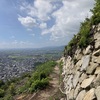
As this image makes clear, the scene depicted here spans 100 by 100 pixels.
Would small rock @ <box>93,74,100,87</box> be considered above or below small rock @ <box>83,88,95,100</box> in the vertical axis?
above

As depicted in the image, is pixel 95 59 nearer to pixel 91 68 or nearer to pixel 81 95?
pixel 91 68

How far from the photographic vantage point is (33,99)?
1492 centimetres

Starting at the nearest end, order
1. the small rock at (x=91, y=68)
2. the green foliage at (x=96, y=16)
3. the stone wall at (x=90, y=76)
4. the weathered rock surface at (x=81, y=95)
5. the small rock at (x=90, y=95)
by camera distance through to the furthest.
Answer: the small rock at (x=90, y=95), the stone wall at (x=90, y=76), the weathered rock surface at (x=81, y=95), the small rock at (x=91, y=68), the green foliage at (x=96, y=16)

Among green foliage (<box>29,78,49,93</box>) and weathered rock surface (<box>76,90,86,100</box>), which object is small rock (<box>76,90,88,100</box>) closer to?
weathered rock surface (<box>76,90,86,100</box>)


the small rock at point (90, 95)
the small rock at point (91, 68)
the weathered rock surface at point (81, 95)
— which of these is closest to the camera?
the small rock at point (90, 95)

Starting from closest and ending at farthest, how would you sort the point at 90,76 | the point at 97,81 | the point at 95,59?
the point at 97,81, the point at 90,76, the point at 95,59

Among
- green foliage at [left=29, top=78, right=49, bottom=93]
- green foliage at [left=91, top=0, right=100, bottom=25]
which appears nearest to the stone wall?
green foliage at [left=91, top=0, right=100, bottom=25]

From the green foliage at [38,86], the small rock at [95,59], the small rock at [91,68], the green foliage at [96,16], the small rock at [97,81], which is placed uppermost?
the green foliage at [96,16]

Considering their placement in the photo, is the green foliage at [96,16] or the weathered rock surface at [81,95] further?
the green foliage at [96,16]

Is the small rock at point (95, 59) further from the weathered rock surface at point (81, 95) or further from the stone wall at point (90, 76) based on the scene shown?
the weathered rock surface at point (81, 95)

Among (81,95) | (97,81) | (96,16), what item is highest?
(96,16)

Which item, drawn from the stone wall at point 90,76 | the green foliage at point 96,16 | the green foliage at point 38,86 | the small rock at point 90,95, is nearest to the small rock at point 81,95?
the stone wall at point 90,76

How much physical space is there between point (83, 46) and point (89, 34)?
0.79m

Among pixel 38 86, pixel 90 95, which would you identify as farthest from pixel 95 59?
pixel 38 86
